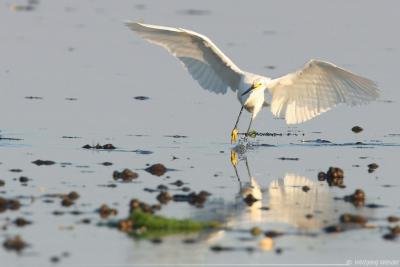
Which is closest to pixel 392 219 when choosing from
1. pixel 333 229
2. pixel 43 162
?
pixel 333 229

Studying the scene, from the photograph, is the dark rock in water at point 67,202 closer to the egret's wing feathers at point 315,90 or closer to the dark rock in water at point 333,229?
the dark rock in water at point 333,229

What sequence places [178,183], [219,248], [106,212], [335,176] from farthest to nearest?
1. [335,176]
2. [178,183]
3. [106,212]
4. [219,248]

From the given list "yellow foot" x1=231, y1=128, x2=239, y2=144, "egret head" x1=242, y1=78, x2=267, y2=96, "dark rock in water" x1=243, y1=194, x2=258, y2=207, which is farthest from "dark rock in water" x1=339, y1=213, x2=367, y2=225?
"egret head" x1=242, y1=78, x2=267, y2=96

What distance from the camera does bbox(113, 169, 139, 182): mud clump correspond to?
16078 millimetres

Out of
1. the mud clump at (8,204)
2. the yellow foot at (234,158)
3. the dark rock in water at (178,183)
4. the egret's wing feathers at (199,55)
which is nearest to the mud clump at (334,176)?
the yellow foot at (234,158)

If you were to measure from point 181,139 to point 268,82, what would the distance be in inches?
66.7

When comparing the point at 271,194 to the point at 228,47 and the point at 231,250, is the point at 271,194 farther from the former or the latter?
the point at 228,47

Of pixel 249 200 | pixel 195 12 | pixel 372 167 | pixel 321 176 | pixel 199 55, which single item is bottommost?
pixel 249 200

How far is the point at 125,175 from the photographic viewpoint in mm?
16078

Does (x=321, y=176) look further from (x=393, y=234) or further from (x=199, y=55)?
(x=199, y=55)

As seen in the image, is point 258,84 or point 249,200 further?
point 258,84

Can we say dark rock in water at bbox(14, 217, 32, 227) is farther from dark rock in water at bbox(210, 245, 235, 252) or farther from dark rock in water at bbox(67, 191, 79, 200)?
→ dark rock in water at bbox(210, 245, 235, 252)

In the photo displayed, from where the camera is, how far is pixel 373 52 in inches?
1185

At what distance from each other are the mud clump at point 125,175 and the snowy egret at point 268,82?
341 centimetres
